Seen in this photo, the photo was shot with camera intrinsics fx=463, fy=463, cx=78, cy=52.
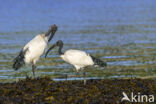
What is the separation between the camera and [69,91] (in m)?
11.1

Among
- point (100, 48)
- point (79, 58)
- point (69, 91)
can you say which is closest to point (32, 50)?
point (79, 58)

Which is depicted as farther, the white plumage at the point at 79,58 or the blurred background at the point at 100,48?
the blurred background at the point at 100,48

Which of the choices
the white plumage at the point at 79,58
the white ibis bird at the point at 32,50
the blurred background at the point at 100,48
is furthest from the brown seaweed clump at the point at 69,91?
the blurred background at the point at 100,48

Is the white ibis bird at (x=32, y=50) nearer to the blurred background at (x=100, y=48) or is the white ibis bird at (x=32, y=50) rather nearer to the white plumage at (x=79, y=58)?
the white plumage at (x=79, y=58)

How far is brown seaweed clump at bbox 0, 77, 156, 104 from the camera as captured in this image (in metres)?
10.1

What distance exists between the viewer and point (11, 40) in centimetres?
2806

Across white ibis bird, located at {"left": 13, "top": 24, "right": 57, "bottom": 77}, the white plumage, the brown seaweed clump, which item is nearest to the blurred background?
white ibis bird, located at {"left": 13, "top": 24, "right": 57, "bottom": 77}

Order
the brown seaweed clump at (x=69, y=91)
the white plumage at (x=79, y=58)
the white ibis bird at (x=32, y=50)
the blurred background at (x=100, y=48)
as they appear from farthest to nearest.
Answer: the blurred background at (x=100, y=48)
the white ibis bird at (x=32, y=50)
the white plumage at (x=79, y=58)
the brown seaweed clump at (x=69, y=91)

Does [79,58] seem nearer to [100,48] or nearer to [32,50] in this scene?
[32,50]

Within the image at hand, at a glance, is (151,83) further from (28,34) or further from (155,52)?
(28,34)

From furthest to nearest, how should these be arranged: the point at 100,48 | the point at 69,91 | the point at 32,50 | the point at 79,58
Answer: the point at 100,48, the point at 32,50, the point at 79,58, the point at 69,91

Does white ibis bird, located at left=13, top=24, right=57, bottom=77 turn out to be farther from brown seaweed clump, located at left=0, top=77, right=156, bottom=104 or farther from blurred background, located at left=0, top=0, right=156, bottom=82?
brown seaweed clump, located at left=0, top=77, right=156, bottom=104

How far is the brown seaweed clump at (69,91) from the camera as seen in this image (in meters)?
10.1

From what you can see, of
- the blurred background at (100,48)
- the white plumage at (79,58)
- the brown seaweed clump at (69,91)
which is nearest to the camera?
the brown seaweed clump at (69,91)
